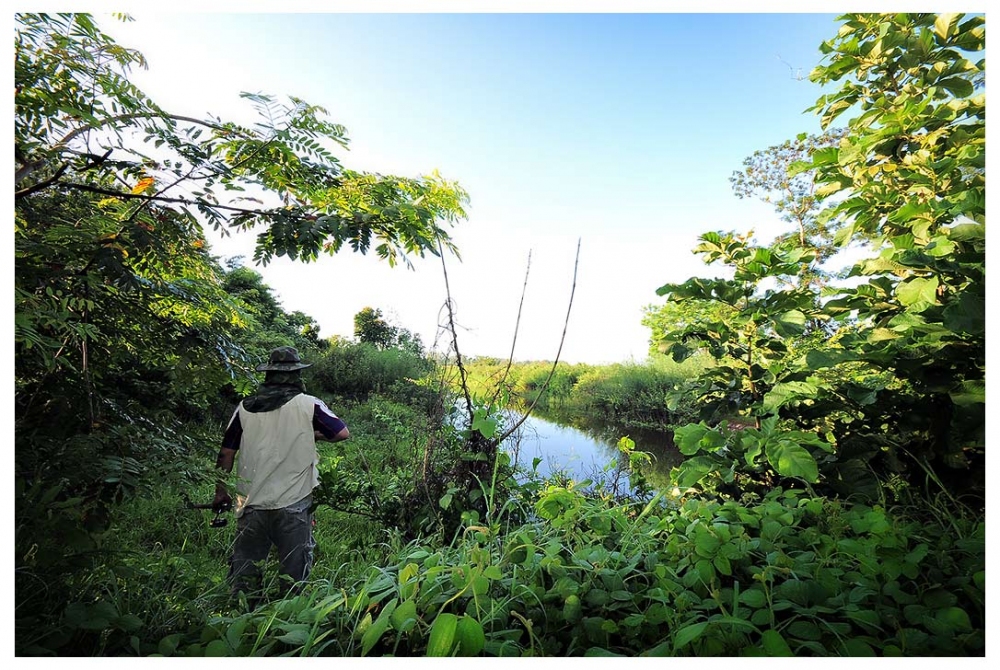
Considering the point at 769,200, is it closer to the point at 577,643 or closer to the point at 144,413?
the point at 577,643

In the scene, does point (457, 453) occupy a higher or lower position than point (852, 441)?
lower

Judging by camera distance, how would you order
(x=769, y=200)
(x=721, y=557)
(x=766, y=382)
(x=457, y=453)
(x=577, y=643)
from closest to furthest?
(x=577, y=643) < (x=721, y=557) < (x=766, y=382) < (x=457, y=453) < (x=769, y=200)

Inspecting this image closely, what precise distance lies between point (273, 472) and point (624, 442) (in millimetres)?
1751

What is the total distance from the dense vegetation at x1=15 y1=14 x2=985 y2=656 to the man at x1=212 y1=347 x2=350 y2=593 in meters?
0.29

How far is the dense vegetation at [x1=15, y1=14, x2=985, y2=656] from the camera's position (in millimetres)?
884

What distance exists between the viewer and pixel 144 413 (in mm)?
1482

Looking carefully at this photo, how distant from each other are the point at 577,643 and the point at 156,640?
927 mm

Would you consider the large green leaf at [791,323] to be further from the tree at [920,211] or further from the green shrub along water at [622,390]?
the green shrub along water at [622,390]

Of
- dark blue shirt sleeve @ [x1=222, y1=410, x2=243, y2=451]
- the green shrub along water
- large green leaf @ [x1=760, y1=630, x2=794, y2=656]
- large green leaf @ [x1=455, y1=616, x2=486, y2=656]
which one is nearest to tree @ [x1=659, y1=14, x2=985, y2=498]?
large green leaf @ [x1=760, y1=630, x2=794, y2=656]

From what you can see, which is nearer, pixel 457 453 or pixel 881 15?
pixel 881 15

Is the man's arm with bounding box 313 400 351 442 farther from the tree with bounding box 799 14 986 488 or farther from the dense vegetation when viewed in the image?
the tree with bounding box 799 14 986 488

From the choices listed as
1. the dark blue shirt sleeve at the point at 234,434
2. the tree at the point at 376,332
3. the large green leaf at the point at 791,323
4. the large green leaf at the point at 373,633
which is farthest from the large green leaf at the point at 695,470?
the tree at the point at 376,332
